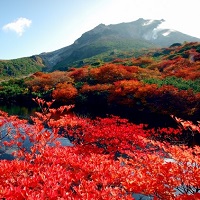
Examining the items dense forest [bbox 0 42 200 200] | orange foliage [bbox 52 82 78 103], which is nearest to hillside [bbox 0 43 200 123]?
orange foliage [bbox 52 82 78 103]

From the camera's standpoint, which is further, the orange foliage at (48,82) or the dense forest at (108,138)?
the orange foliage at (48,82)

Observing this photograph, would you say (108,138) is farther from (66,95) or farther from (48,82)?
(48,82)

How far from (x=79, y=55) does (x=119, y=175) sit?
17949cm

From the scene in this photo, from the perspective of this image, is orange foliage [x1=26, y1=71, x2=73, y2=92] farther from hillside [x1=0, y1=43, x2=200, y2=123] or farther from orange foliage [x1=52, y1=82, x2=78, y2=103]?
orange foliage [x1=52, y1=82, x2=78, y2=103]

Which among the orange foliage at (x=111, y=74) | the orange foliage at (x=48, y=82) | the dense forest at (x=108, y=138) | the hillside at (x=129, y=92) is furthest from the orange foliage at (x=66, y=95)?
the orange foliage at (x=48, y=82)

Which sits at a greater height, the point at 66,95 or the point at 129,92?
the point at 66,95

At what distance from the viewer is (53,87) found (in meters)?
60.3

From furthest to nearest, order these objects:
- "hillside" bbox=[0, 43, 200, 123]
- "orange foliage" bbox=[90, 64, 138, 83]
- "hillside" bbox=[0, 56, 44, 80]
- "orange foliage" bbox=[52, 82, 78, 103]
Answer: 1. "hillside" bbox=[0, 56, 44, 80]
2. "orange foliage" bbox=[90, 64, 138, 83]
3. "orange foliage" bbox=[52, 82, 78, 103]
4. "hillside" bbox=[0, 43, 200, 123]

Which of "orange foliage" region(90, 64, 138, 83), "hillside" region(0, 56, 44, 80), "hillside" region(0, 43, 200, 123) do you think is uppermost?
"hillside" region(0, 56, 44, 80)

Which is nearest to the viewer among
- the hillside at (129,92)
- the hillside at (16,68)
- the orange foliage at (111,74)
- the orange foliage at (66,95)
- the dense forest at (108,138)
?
the dense forest at (108,138)

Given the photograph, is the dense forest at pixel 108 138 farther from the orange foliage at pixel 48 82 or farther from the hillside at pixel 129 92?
the hillside at pixel 129 92

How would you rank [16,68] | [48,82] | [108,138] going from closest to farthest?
[108,138], [48,82], [16,68]

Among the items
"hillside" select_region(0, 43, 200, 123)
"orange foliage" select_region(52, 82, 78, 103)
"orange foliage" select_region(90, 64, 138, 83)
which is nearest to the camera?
"hillside" select_region(0, 43, 200, 123)

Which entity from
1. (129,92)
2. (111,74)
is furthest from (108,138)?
(111,74)
